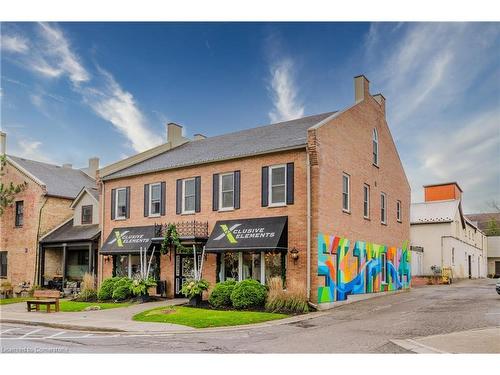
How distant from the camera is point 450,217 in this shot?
41812 millimetres

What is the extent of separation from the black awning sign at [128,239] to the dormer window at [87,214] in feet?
13.5

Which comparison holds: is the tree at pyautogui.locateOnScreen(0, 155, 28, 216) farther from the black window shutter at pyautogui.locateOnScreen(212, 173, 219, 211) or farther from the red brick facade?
the black window shutter at pyautogui.locateOnScreen(212, 173, 219, 211)

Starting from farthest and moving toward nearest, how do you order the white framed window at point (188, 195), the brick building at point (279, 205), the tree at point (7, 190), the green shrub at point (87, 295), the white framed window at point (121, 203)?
1. the tree at point (7, 190)
2. the white framed window at point (121, 203)
3. the green shrub at point (87, 295)
4. the white framed window at point (188, 195)
5. the brick building at point (279, 205)

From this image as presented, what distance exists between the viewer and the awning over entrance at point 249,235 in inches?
809

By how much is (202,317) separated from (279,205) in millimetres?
5811

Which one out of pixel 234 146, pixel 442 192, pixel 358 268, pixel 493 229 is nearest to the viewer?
pixel 358 268

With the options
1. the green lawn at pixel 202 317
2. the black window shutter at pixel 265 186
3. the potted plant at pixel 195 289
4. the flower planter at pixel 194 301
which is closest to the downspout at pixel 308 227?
the black window shutter at pixel 265 186

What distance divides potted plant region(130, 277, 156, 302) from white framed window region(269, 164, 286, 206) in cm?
646

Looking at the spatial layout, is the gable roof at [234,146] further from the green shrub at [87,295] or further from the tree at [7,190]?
the tree at [7,190]

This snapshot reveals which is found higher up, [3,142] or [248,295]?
[3,142]

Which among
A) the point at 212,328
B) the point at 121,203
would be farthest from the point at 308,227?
the point at 121,203

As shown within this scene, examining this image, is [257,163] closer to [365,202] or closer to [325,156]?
[325,156]

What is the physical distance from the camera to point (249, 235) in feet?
70.1

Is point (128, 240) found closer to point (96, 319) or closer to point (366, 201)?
point (96, 319)
